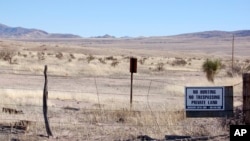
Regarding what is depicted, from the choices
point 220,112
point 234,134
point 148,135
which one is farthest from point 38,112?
point 234,134

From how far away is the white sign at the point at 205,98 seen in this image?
12172 millimetres

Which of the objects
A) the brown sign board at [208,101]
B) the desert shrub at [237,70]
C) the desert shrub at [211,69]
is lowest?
the desert shrub at [237,70]

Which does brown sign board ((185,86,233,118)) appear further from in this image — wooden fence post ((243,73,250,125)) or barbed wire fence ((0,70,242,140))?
barbed wire fence ((0,70,242,140))

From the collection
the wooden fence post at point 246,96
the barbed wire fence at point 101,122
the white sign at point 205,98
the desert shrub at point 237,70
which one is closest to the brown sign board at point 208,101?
the white sign at point 205,98

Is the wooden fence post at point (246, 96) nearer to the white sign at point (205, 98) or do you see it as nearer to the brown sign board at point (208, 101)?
the brown sign board at point (208, 101)

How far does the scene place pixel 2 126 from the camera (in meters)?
14.4

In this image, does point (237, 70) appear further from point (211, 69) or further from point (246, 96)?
point (246, 96)

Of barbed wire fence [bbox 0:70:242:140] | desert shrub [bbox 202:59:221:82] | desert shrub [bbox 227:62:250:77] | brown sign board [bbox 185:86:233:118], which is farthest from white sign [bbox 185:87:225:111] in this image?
desert shrub [bbox 227:62:250:77]

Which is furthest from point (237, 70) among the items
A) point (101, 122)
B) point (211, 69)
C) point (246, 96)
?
point (246, 96)

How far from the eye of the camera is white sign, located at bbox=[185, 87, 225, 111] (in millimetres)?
12172

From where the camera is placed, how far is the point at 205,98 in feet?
40.0

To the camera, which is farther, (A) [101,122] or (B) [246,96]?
(A) [101,122]

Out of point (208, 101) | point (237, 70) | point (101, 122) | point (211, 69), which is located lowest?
point (237, 70)

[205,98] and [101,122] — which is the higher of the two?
[205,98]
